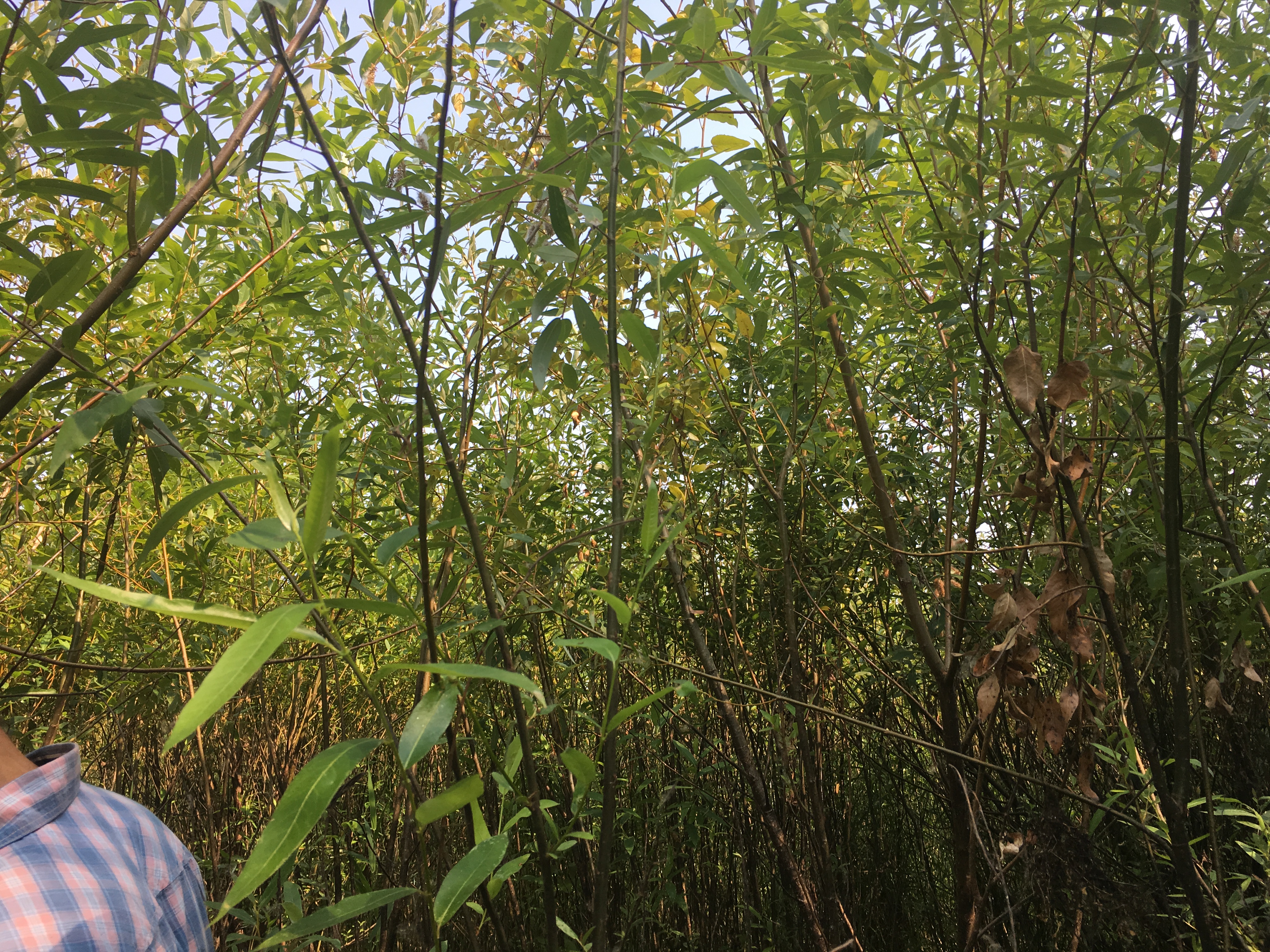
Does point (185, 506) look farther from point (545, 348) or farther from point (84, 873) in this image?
point (84, 873)

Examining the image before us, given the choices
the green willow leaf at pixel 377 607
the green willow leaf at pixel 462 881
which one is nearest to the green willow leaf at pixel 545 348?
the green willow leaf at pixel 377 607

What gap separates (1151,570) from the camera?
4.19 feet

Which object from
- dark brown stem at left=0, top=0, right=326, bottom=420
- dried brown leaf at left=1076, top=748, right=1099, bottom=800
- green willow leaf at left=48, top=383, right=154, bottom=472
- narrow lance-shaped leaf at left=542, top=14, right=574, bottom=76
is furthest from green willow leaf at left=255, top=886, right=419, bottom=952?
dried brown leaf at left=1076, top=748, right=1099, bottom=800

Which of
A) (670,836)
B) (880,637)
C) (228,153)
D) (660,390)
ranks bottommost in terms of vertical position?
(670,836)

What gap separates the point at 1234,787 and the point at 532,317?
2.17 meters

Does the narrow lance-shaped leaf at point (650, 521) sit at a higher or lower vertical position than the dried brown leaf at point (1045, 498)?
higher

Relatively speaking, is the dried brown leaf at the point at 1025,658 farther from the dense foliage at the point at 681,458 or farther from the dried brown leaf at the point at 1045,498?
the dried brown leaf at the point at 1045,498

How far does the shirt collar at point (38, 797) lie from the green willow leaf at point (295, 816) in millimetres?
481

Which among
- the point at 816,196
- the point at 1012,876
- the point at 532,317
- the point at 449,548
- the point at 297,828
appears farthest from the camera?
the point at 1012,876

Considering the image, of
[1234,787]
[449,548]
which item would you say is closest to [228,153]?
[449,548]

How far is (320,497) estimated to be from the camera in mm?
459

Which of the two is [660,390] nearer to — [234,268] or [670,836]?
[234,268]

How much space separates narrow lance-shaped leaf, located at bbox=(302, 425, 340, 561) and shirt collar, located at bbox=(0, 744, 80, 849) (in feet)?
1.82

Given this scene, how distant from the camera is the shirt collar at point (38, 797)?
749mm
